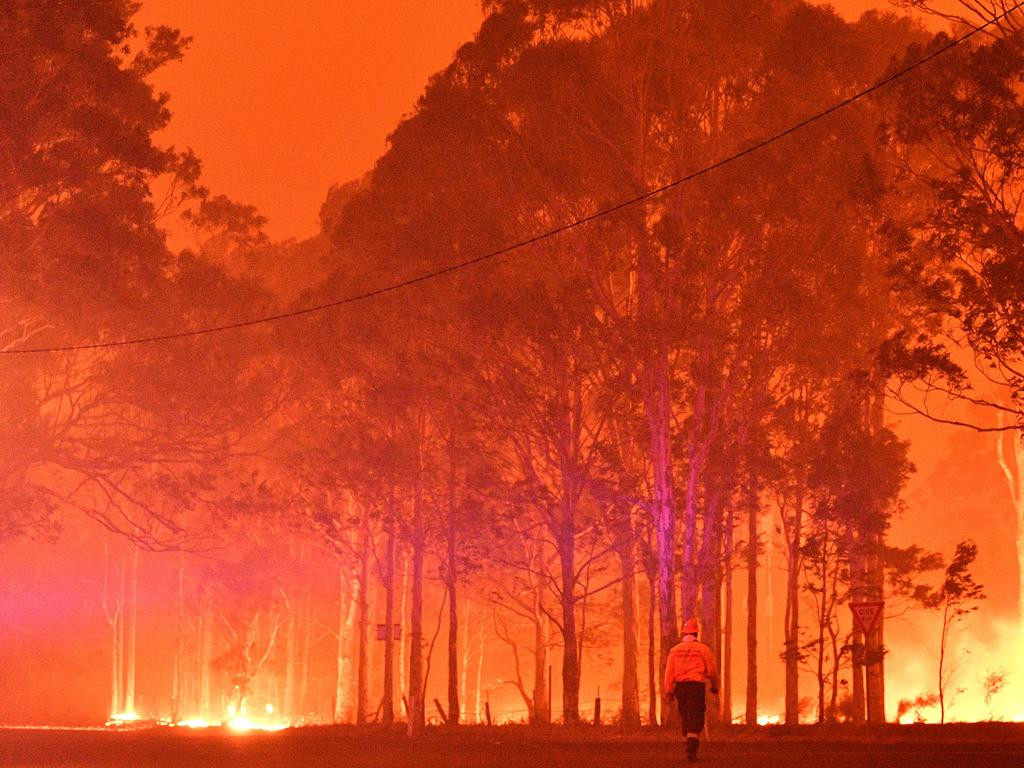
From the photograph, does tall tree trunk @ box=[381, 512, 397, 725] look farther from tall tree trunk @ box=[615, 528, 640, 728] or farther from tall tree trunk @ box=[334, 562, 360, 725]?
tall tree trunk @ box=[334, 562, 360, 725]

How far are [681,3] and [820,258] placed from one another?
5.92 meters

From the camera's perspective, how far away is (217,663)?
55875 millimetres

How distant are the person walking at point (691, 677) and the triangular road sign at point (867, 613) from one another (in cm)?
673

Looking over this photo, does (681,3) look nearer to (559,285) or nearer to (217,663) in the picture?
(559,285)

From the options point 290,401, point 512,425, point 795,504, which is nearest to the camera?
point 512,425

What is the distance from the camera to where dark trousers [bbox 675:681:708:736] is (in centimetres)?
1576

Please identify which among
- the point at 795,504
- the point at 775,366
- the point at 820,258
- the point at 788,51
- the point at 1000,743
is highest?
the point at 788,51

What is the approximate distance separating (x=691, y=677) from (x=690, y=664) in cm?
15

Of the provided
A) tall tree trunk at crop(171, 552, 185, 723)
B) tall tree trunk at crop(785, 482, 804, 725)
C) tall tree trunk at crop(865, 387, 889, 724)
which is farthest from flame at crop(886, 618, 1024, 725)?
tall tree trunk at crop(171, 552, 185, 723)

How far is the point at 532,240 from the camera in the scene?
28.8m

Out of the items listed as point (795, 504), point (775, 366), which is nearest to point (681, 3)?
point (775, 366)

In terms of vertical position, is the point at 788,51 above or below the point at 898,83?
above

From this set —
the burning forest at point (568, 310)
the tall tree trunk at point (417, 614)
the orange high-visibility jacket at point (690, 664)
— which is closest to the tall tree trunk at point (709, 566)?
the burning forest at point (568, 310)

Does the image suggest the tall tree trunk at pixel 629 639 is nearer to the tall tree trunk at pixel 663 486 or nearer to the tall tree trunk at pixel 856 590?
the tall tree trunk at pixel 663 486
